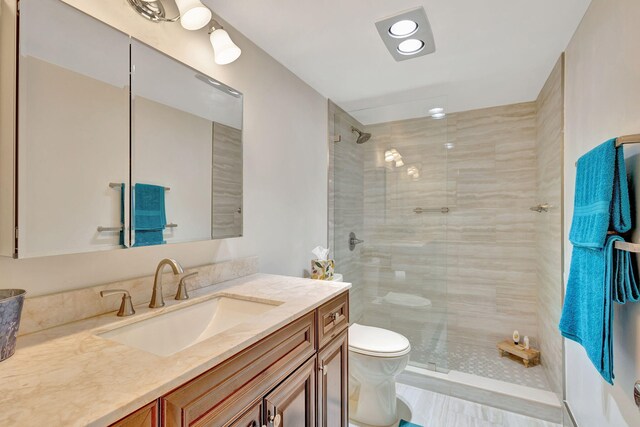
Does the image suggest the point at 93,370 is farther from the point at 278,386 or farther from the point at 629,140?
the point at 629,140

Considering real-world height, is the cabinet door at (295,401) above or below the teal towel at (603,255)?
below

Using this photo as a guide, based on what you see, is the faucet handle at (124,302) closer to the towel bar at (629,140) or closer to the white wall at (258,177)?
the white wall at (258,177)

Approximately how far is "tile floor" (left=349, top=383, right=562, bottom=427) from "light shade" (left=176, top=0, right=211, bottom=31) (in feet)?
7.57

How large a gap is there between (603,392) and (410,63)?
6.51 feet

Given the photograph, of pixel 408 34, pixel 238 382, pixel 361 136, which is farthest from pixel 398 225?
pixel 238 382

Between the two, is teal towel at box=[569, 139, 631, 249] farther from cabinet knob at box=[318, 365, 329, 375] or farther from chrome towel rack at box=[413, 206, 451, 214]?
chrome towel rack at box=[413, 206, 451, 214]

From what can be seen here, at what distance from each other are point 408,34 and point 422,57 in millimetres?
295

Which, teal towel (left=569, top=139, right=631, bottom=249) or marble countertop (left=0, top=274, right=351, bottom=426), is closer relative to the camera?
marble countertop (left=0, top=274, right=351, bottom=426)

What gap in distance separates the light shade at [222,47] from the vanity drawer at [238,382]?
1211mm

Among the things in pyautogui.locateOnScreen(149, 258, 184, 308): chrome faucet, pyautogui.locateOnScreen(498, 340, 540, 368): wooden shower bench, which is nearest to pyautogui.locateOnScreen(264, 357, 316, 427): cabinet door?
pyautogui.locateOnScreen(149, 258, 184, 308): chrome faucet

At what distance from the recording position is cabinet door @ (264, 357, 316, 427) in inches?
37.0

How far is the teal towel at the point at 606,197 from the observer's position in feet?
3.40

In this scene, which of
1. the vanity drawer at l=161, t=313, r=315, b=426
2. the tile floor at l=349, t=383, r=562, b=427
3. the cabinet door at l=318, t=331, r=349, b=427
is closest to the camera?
the vanity drawer at l=161, t=313, r=315, b=426

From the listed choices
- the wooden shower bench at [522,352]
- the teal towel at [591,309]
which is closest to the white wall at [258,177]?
the teal towel at [591,309]
